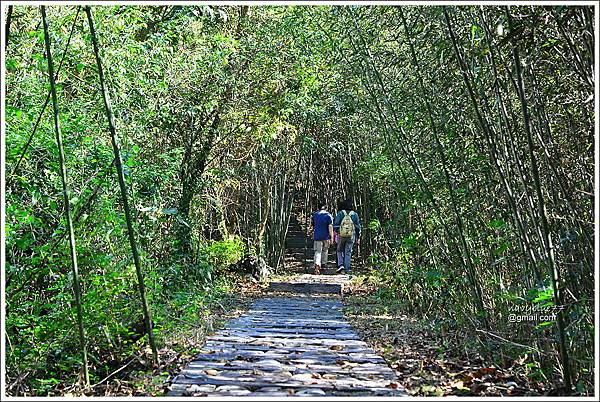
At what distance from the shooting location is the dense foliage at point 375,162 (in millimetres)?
3686

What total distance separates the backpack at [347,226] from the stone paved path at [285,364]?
464 cm

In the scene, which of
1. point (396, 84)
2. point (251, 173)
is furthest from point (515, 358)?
point (251, 173)

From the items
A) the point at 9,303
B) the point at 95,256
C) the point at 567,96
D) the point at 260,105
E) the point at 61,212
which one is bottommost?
the point at 9,303

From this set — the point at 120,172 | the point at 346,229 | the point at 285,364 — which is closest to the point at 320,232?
the point at 346,229

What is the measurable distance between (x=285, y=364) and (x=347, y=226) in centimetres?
706

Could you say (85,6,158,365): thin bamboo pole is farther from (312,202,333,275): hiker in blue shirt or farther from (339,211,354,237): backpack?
(312,202,333,275): hiker in blue shirt

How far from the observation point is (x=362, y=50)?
5.48 metres

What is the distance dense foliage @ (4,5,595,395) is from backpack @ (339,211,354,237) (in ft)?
8.48

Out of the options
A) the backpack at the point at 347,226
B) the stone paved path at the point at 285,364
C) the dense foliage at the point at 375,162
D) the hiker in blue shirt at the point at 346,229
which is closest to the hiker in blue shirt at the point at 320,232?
the hiker in blue shirt at the point at 346,229

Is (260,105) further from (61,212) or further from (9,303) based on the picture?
(9,303)

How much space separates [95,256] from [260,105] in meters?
4.89

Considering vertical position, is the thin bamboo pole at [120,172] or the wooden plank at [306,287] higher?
the thin bamboo pole at [120,172]

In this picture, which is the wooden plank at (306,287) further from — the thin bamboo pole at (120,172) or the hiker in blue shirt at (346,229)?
the thin bamboo pole at (120,172)

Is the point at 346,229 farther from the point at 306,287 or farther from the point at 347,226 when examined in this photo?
the point at 306,287
